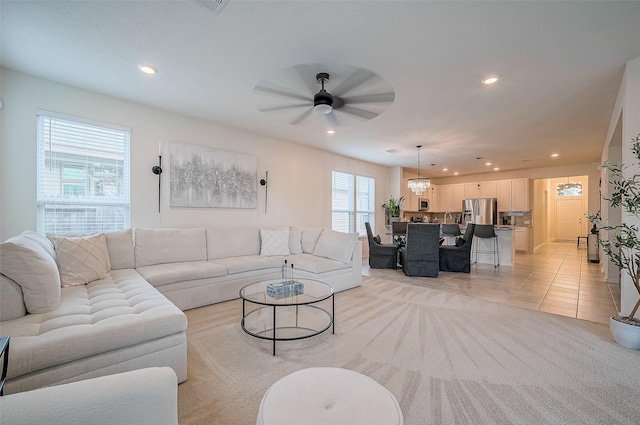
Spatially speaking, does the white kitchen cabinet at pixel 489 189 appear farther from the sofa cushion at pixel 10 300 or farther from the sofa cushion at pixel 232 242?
the sofa cushion at pixel 10 300

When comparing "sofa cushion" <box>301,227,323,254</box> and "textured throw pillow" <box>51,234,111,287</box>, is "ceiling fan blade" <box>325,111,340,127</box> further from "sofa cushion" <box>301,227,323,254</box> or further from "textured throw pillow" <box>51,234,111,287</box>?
"textured throw pillow" <box>51,234,111,287</box>

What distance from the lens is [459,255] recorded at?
5504 millimetres

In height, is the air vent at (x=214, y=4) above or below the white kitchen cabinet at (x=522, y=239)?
above

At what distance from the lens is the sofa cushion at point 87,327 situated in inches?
54.0

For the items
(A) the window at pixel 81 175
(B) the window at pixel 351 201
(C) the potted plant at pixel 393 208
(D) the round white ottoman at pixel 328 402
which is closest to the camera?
(D) the round white ottoman at pixel 328 402

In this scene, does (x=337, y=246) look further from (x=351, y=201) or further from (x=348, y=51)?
(x=351, y=201)

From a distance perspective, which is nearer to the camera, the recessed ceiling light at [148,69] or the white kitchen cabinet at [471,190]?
the recessed ceiling light at [148,69]

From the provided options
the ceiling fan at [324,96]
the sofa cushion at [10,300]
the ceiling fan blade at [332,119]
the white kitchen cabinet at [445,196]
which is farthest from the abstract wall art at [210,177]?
the white kitchen cabinet at [445,196]

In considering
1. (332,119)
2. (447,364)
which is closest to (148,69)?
(332,119)

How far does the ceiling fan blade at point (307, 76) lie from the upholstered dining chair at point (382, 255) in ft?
10.9

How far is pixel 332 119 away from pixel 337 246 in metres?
1.95

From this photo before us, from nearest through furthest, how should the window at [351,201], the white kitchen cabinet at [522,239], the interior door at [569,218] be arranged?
the window at [351,201] < the white kitchen cabinet at [522,239] < the interior door at [569,218]

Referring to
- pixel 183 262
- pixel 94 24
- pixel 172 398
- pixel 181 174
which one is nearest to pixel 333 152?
pixel 181 174

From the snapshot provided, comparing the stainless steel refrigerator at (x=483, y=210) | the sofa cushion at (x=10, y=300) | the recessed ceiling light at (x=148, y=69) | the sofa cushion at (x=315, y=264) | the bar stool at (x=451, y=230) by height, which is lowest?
the sofa cushion at (x=315, y=264)
